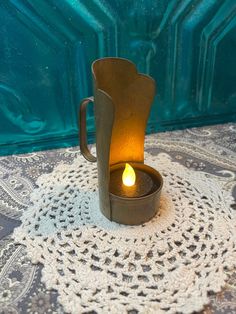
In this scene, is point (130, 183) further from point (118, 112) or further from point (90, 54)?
point (90, 54)

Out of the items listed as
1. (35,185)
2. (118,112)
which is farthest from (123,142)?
(35,185)

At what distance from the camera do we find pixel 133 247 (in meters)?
0.48

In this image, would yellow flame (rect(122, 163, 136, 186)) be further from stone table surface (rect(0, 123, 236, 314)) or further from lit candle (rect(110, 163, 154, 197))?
stone table surface (rect(0, 123, 236, 314))

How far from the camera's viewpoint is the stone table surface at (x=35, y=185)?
0.42m

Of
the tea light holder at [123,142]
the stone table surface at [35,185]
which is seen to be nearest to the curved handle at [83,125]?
the tea light holder at [123,142]

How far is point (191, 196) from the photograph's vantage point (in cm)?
56

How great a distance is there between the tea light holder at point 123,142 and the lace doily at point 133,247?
0.11 feet

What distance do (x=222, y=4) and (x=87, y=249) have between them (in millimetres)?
490

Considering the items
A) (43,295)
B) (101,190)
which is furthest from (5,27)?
(43,295)

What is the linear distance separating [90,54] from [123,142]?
199mm

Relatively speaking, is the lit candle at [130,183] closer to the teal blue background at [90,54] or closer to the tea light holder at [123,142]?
the tea light holder at [123,142]

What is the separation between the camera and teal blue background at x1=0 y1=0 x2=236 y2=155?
63cm

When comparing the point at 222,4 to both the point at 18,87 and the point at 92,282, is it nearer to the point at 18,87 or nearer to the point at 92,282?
the point at 18,87

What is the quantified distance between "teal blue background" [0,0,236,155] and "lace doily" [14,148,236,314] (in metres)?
0.16
